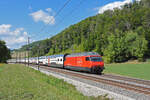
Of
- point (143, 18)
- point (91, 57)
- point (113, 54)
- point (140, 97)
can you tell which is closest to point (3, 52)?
point (113, 54)

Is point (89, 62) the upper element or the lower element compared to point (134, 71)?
upper

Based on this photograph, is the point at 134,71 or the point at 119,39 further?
the point at 119,39

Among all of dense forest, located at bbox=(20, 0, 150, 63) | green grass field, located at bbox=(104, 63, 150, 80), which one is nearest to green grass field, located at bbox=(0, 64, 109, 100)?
green grass field, located at bbox=(104, 63, 150, 80)

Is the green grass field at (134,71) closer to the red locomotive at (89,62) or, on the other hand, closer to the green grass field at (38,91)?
the red locomotive at (89,62)

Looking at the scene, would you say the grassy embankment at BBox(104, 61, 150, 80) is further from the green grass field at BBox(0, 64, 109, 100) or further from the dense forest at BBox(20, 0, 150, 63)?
the dense forest at BBox(20, 0, 150, 63)

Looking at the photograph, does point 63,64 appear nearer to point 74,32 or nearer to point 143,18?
point 143,18

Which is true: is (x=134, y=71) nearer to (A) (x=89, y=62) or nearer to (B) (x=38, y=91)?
(A) (x=89, y=62)

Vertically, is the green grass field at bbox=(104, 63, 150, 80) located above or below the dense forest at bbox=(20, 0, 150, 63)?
below

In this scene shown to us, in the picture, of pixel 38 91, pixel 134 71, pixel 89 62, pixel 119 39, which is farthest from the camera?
pixel 119 39

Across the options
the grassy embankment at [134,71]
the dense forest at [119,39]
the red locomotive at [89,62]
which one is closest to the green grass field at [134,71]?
the grassy embankment at [134,71]

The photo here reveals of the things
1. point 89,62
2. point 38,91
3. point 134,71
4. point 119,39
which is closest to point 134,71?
point 134,71

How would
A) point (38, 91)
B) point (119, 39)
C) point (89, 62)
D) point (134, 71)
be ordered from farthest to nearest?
point (119, 39) → point (134, 71) → point (89, 62) → point (38, 91)

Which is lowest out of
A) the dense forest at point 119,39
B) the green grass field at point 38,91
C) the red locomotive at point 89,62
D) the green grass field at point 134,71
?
the green grass field at point 134,71

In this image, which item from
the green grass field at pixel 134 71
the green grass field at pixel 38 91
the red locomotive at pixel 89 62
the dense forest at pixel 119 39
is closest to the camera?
the green grass field at pixel 38 91
